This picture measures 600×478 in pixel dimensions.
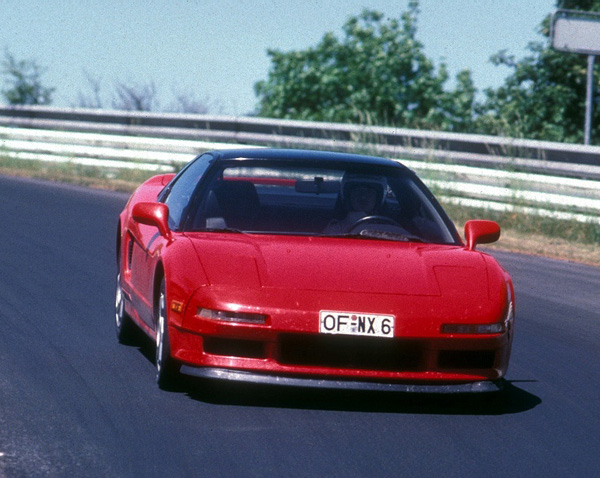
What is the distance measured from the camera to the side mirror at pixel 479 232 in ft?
24.5

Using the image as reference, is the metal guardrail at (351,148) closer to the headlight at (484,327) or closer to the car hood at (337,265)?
the car hood at (337,265)

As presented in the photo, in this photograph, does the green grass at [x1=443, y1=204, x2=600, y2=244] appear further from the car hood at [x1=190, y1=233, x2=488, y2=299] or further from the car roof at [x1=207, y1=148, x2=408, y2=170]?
the car hood at [x1=190, y1=233, x2=488, y2=299]

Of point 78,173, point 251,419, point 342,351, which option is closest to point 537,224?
point 78,173

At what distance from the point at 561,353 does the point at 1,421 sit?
3.77 metres

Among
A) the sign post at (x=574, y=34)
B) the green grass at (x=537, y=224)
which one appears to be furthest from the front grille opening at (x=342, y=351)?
the sign post at (x=574, y=34)

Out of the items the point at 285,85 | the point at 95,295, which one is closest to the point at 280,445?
the point at 95,295

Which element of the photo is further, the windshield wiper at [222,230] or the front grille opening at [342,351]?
the windshield wiper at [222,230]

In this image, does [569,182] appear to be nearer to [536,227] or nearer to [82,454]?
[536,227]

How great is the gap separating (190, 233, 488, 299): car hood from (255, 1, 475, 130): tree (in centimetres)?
2502

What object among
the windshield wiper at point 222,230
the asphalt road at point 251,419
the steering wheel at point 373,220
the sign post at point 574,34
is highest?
the sign post at point 574,34

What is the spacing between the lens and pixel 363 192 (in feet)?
25.5

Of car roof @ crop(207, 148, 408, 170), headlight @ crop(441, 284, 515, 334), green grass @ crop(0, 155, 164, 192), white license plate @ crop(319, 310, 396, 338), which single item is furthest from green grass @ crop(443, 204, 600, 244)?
white license plate @ crop(319, 310, 396, 338)

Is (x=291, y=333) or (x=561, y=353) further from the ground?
(x=291, y=333)

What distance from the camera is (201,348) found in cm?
640
